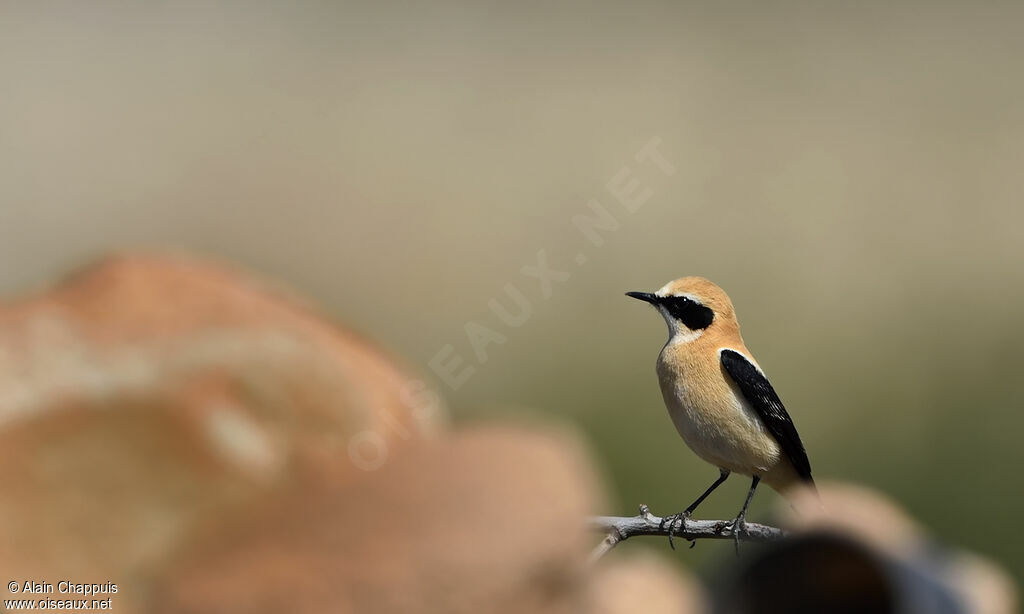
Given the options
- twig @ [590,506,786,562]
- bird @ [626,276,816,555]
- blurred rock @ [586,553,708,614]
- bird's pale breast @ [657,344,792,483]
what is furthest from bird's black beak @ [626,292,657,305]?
blurred rock @ [586,553,708,614]

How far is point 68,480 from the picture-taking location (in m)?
0.37

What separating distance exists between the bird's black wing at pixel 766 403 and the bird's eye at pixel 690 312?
10 centimetres

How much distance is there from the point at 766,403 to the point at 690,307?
0.23 meters

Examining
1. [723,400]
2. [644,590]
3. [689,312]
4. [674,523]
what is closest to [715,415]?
[723,400]

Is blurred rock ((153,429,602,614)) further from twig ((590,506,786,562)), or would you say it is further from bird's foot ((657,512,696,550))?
bird's foot ((657,512,696,550))

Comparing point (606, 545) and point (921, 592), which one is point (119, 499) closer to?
point (921, 592)

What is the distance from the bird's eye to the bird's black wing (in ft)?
0.31

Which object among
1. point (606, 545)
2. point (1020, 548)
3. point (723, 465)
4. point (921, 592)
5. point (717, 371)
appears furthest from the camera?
point (1020, 548)

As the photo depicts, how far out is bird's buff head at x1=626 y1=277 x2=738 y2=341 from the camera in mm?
1122

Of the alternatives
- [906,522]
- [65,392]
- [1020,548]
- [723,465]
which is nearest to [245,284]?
[65,392]

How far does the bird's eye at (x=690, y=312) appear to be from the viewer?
1187mm

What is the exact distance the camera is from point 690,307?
1.21 meters

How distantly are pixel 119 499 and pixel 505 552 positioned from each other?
126 mm

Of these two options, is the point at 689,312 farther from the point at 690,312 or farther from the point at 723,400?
the point at 723,400
